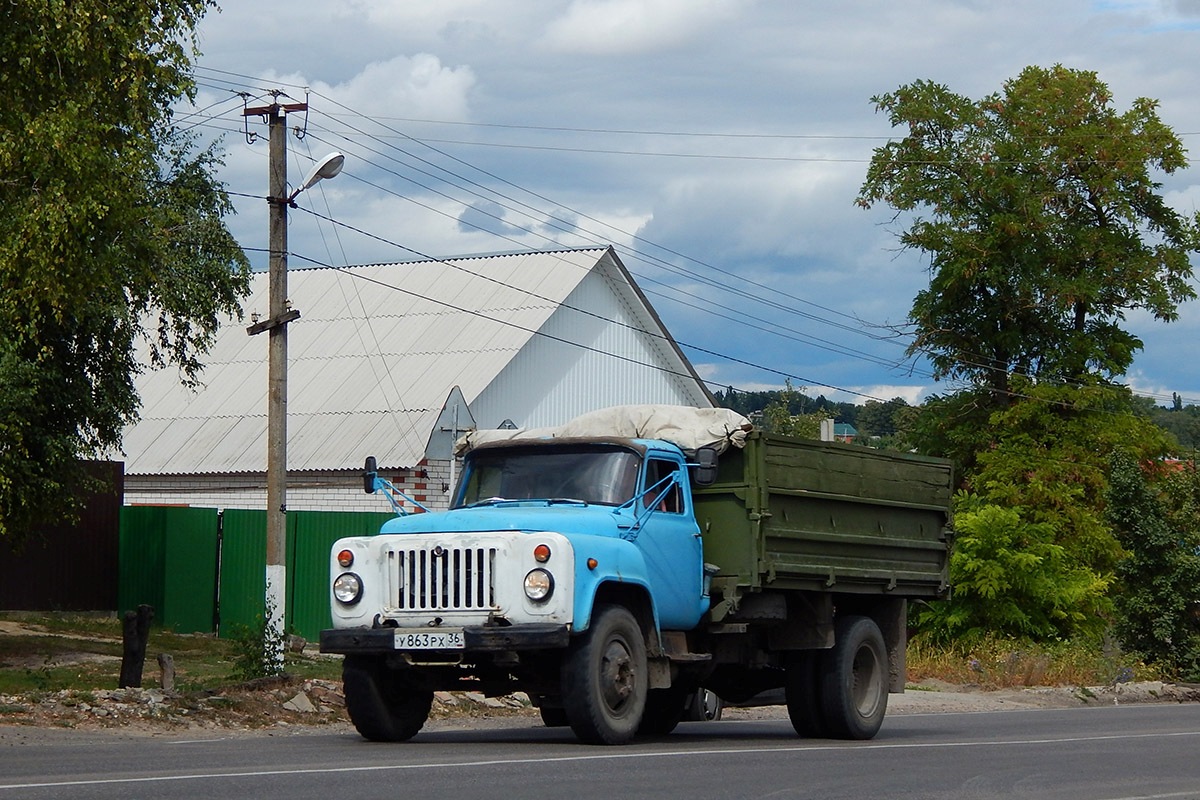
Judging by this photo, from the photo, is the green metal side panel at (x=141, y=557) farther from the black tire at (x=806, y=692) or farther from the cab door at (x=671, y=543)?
the cab door at (x=671, y=543)

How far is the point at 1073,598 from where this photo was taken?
91.4ft

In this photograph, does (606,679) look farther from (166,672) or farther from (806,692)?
(166,672)

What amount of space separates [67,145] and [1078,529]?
95.9ft

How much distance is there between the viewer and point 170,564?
27062 millimetres

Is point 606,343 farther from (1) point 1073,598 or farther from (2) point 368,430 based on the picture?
(1) point 1073,598

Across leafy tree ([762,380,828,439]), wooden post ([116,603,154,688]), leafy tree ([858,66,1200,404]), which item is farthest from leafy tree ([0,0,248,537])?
leafy tree ([762,380,828,439])

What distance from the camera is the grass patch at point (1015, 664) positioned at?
25844 millimetres

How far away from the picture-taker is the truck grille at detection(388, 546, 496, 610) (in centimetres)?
1156

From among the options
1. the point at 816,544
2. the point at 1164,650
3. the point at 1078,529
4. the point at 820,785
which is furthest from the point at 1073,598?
the point at 820,785

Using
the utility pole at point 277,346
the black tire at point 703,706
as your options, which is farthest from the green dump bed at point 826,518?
the utility pole at point 277,346

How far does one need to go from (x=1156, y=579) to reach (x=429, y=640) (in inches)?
856

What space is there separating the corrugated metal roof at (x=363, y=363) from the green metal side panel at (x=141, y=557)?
271cm

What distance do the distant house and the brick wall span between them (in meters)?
0.03

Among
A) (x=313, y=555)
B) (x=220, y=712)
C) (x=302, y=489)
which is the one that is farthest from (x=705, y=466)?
(x=302, y=489)
